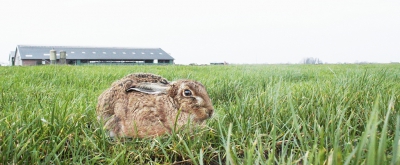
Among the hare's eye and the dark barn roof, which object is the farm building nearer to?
the dark barn roof

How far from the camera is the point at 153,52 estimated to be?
2650 inches

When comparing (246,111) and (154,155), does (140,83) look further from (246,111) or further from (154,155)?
(246,111)

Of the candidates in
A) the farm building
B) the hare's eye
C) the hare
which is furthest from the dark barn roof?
the hare's eye

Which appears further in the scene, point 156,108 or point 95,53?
point 95,53

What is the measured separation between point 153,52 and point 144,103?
66.1 meters

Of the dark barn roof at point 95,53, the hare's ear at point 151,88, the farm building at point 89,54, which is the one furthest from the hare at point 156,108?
the dark barn roof at point 95,53

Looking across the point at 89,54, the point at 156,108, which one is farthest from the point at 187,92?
the point at 89,54

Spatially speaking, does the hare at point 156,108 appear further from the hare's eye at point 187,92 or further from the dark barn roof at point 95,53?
the dark barn roof at point 95,53

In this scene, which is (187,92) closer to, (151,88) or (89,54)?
(151,88)

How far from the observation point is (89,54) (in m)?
59.6

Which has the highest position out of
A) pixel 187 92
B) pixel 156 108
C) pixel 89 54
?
pixel 89 54

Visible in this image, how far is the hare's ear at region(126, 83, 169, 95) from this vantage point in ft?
7.59

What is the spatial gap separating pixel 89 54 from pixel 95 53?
117 centimetres

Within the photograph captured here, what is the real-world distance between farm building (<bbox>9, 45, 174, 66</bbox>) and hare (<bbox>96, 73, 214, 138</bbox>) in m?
49.3
